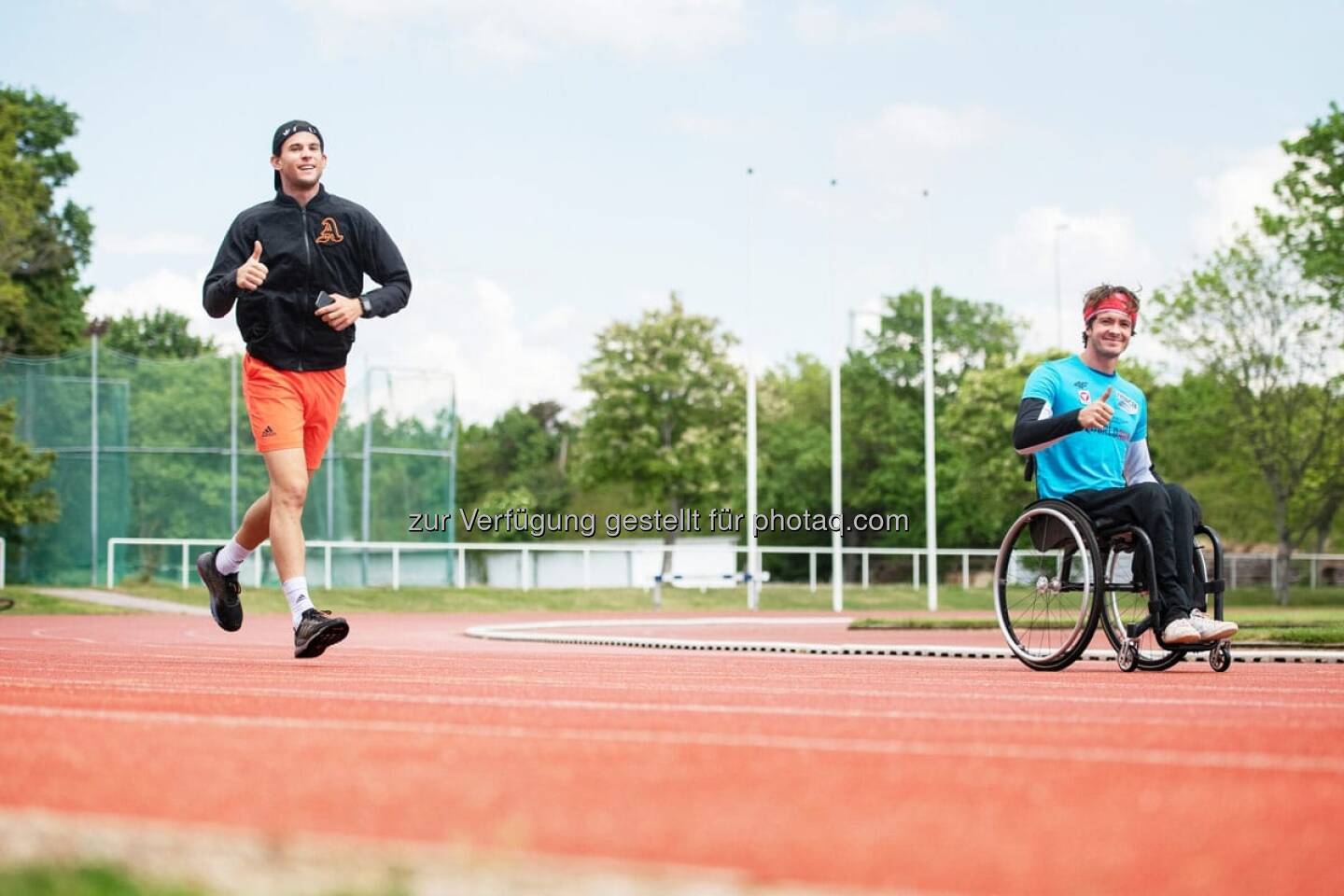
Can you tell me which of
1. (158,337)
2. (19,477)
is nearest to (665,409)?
(19,477)

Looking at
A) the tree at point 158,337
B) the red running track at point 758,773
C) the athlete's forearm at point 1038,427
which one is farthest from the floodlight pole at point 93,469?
the tree at point 158,337

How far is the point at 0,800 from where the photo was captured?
2662mm

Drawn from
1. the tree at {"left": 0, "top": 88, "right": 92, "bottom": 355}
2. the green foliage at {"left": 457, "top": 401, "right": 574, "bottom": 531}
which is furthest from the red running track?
the green foliage at {"left": 457, "top": 401, "right": 574, "bottom": 531}

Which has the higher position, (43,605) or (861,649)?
(861,649)

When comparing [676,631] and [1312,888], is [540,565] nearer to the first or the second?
[676,631]

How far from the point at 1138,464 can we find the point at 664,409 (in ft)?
142

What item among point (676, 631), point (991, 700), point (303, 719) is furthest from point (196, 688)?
point (676, 631)

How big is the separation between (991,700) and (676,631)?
52.6ft

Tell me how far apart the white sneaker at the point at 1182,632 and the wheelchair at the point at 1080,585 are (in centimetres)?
4

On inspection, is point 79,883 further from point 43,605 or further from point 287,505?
point 43,605

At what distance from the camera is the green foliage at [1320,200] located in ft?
125

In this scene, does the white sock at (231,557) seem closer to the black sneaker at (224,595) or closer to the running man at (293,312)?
the black sneaker at (224,595)

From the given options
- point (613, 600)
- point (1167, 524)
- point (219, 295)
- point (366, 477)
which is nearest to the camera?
point (1167, 524)

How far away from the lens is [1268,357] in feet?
142
